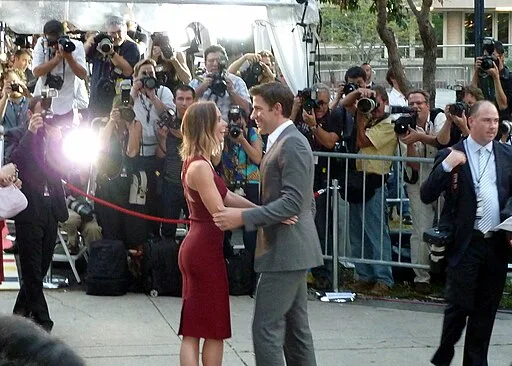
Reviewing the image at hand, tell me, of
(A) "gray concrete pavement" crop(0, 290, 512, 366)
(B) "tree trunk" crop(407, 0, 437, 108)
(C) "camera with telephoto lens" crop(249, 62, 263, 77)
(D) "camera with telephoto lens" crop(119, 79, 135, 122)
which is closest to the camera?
(A) "gray concrete pavement" crop(0, 290, 512, 366)

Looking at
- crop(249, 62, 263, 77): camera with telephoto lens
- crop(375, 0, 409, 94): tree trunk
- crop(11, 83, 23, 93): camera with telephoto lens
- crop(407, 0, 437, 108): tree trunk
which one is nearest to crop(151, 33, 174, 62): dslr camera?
crop(249, 62, 263, 77): camera with telephoto lens

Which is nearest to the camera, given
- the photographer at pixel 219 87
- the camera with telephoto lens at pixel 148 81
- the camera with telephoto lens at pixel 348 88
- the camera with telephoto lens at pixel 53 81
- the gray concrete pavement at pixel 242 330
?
the gray concrete pavement at pixel 242 330

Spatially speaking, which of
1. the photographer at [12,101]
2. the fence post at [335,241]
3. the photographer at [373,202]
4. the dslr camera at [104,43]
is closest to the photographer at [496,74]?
the photographer at [373,202]

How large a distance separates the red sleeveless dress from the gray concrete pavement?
1127mm

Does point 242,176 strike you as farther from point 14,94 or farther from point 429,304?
point 14,94

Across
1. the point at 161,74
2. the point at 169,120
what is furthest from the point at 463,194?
the point at 161,74

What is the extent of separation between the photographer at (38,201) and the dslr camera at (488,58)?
426 centimetres

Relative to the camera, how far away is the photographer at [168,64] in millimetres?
9680

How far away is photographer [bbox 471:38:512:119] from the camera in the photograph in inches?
359

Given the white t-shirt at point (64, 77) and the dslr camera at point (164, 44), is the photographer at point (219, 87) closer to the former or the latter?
the dslr camera at point (164, 44)

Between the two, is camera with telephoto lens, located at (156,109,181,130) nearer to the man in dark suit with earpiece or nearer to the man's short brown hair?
the man in dark suit with earpiece

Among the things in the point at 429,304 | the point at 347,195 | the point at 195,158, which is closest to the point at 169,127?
the point at 347,195

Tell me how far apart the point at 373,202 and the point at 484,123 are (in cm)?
300

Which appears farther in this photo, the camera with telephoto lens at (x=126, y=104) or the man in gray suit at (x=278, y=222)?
the camera with telephoto lens at (x=126, y=104)
